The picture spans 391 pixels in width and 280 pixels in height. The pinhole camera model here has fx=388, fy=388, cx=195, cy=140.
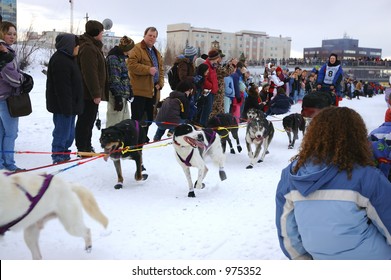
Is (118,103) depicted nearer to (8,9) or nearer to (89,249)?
(89,249)

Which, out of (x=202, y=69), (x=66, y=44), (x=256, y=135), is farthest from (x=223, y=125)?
(x=66, y=44)

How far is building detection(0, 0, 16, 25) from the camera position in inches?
627

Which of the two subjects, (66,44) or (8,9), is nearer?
(66,44)

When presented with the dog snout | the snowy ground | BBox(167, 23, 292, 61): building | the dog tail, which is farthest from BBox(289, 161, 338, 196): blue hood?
BBox(167, 23, 292, 61): building

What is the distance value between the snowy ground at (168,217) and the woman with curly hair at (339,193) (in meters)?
0.59

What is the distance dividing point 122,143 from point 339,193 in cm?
283

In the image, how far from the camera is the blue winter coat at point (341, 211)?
6.15 feet

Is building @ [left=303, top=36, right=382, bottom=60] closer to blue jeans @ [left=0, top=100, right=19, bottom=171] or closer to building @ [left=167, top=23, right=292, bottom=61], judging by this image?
building @ [left=167, top=23, right=292, bottom=61]

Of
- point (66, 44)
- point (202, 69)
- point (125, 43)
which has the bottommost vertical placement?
point (202, 69)

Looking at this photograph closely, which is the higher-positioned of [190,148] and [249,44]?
[249,44]

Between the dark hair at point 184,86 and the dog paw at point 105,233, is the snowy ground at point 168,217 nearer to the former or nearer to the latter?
the dog paw at point 105,233

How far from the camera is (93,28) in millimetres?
4922

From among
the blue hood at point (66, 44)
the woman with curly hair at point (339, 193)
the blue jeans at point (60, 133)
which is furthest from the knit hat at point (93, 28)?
the woman with curly hair at point (339, 193)

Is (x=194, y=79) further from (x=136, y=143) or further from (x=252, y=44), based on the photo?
(x=252, y=44)
